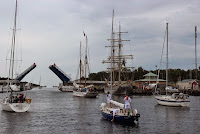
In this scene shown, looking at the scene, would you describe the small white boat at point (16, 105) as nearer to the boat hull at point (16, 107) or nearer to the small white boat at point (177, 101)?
the boat hull at point (16, 107)

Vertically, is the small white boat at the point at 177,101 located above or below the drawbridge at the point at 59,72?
below

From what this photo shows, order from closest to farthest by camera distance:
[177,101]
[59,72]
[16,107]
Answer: [16,107]
[177,101]
[59,72]

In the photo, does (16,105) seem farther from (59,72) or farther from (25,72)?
(25,72)

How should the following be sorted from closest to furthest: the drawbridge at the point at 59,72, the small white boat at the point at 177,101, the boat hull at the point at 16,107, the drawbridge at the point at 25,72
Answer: the boat hull at the point at 16,107, the small white boat at the point at 177,101, the drawbridge at the point at 59,72, the drawbridge at the point at 25,72

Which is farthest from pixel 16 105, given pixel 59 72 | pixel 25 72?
pixel 25 72

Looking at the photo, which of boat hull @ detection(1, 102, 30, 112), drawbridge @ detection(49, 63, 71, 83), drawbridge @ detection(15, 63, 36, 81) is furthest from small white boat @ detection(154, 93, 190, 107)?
drawbridge @ detection(15, 63, 36, 81)

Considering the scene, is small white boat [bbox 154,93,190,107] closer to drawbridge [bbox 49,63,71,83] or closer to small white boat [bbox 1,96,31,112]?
small white boat [bbox 1,96,31,112]

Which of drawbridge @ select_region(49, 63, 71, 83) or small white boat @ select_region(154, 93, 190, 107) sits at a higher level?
drawbridge @ select_region(49, 63, 71, 83)

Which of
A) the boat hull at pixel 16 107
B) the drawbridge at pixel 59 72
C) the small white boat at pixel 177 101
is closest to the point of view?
the boat hull at pixel 16 107

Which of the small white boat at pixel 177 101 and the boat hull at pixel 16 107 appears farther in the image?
the small white boat at pixel 177 101

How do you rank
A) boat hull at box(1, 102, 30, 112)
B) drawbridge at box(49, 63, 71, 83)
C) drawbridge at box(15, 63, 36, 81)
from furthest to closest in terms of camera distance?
drawbridge at box(15, 63, 36, 81), drawbridge at box(49, 63, 71, 83), boat hull at box(1, 102, 30, 112)

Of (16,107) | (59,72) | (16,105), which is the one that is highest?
(59,72)

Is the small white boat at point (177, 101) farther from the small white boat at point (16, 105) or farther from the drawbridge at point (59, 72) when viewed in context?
the drawbridge at point (59, 72)

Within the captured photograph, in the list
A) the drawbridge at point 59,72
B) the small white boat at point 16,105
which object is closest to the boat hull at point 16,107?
the small white boat at point 16,105
